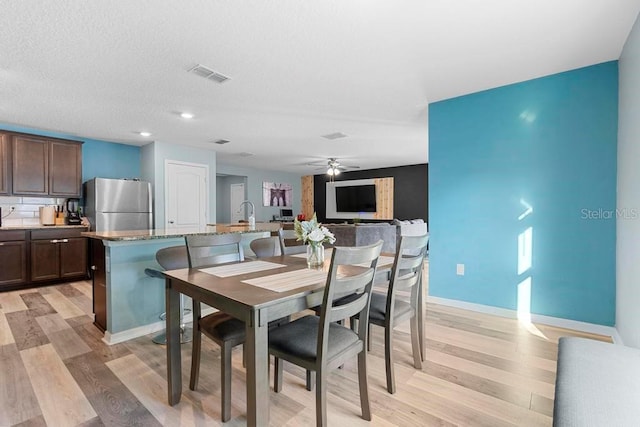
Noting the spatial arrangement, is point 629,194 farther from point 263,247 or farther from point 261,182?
point 261,182

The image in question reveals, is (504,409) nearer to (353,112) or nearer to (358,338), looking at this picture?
(358,338)

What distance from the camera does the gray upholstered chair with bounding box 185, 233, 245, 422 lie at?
157cm

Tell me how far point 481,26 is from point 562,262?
2213mm

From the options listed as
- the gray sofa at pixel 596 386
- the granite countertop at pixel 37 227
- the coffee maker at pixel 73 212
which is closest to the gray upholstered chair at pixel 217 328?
the gray sofa at pixel 596 386

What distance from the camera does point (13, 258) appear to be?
13.8ft

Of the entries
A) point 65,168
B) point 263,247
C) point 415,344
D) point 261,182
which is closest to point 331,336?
point 415,344

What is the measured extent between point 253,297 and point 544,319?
299cm

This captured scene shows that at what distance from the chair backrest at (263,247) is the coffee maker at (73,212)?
4.09 meters

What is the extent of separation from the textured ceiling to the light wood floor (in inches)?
92.0

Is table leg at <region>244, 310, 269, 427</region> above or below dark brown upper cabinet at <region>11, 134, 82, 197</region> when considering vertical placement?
below

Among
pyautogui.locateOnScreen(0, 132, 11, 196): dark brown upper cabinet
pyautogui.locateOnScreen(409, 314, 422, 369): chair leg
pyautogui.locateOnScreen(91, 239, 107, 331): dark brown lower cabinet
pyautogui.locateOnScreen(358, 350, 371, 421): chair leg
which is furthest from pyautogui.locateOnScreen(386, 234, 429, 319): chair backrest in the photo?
pyautogui.locateOnScreen(0, 132, 11, 196): dark brown upper cabinet

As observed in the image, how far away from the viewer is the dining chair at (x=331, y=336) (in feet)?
4.48

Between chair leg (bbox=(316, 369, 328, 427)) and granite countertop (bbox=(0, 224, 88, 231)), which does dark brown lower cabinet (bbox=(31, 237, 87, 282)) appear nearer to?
granite countertop (bbox=(0, 224, 88, 231))

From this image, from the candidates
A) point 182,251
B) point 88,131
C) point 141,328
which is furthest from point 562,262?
point 88,131
